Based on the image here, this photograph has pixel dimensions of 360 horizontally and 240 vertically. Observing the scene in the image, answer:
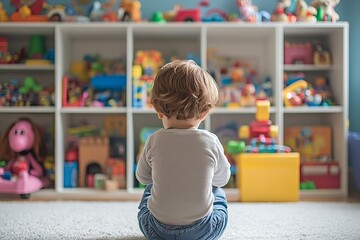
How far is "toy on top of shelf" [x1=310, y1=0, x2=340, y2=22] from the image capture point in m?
2.93

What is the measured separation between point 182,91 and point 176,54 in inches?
70.3

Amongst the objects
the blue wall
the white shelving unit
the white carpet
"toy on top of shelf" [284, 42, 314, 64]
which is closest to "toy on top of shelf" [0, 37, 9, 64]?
the white shelving unit

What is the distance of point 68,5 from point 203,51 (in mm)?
956

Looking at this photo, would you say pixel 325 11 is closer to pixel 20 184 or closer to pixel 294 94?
pixel 294 94

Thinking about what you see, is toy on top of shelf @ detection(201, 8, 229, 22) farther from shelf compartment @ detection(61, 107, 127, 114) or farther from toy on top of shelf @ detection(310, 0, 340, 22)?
shelf compartment @ detection(61, 107, 127, 114)

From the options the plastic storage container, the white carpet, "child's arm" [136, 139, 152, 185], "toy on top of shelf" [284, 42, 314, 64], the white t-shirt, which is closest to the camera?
the white t-shirt

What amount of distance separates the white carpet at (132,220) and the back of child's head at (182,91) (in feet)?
1.85

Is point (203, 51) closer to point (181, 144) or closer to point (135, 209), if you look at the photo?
point (135, 209)

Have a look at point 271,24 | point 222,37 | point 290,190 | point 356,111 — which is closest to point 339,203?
point 290,190

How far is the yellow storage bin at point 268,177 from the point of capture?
265cm

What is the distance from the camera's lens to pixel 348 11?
321 cm

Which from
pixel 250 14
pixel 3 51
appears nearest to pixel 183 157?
pixel 250 14

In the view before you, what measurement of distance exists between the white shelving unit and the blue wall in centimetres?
17

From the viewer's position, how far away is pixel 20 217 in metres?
2.16
